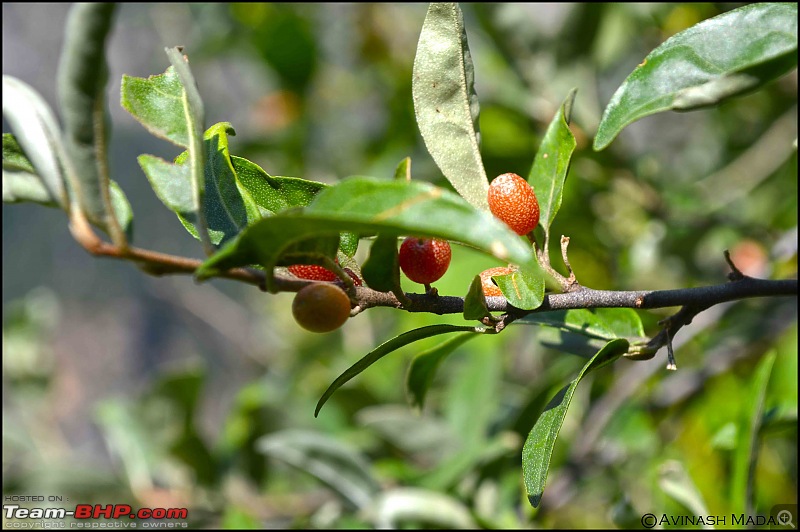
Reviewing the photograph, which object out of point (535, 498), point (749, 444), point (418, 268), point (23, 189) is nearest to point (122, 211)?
point (23, 189)

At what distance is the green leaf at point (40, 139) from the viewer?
0.65m

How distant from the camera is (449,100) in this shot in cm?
84

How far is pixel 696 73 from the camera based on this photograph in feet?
2.18

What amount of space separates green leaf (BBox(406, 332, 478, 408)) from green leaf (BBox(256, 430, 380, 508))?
49 centimetres

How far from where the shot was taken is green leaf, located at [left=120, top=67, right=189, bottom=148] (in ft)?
2.43

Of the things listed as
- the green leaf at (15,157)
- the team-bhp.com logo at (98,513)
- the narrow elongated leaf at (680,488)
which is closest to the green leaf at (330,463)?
the team-bhp.com logo at (98,513)

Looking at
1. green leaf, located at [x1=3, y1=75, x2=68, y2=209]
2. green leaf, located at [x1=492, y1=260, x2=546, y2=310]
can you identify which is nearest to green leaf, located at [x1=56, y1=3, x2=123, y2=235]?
green leaf, located at [x1=3, y1=75, x2=68, y2=209]

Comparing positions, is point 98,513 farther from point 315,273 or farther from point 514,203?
point 514,203

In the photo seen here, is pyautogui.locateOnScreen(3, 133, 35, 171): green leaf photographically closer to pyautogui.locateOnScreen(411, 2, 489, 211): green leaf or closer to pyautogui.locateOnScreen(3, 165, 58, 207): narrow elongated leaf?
pyautogui.locateOnScreen(3, 165, 58, 207): narrow elongated leaf

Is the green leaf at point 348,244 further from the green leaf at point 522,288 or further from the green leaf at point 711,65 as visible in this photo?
the green leaf at point 711,65

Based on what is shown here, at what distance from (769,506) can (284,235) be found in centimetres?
143

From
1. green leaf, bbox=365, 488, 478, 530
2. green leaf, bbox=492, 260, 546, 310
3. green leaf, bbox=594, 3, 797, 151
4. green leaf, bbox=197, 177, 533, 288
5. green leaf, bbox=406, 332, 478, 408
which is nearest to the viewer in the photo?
green leaf, bbox=197, 177, 533, 288

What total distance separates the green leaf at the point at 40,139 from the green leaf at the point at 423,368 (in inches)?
21.1

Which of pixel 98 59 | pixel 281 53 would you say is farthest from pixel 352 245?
pixel 281 53
